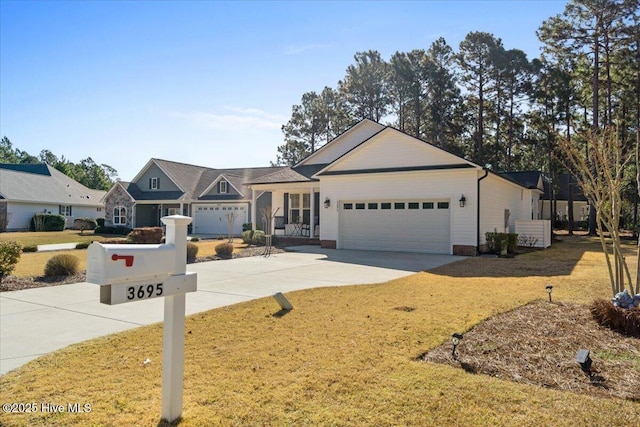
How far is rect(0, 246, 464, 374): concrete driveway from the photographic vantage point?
5418 mm

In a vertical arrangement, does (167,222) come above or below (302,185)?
below

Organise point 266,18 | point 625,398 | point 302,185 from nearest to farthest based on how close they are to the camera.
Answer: point 625,398, point 266,18, point 302,185

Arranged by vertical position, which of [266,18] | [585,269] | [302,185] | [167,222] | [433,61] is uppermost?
[433,61]

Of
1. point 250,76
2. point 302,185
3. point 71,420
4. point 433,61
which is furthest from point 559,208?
point 71,420

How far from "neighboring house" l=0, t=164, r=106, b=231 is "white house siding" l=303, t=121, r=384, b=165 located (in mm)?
24028

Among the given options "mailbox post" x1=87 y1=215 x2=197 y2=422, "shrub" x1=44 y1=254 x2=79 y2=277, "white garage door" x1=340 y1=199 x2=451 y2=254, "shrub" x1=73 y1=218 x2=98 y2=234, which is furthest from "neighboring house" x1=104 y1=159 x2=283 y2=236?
"mailbox post" x1=87 y1=215 x2=197 y2=422

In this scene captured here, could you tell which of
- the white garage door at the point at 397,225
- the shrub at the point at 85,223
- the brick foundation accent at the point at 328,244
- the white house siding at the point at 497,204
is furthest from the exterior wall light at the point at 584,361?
the shrub at the point at 85,223

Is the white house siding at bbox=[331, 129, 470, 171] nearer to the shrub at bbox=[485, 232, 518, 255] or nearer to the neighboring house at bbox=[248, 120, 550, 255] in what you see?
the neighboring house at bbox=[248, 120, 550, 255]

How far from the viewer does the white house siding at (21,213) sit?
32594mm

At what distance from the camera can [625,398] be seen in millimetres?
3479

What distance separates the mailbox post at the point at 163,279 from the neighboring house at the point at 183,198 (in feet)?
85.9

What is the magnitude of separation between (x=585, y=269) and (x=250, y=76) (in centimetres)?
1196

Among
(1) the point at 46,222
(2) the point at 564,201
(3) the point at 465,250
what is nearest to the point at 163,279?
(3) the point at 465,250

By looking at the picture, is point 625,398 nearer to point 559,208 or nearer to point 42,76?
point 42,76
